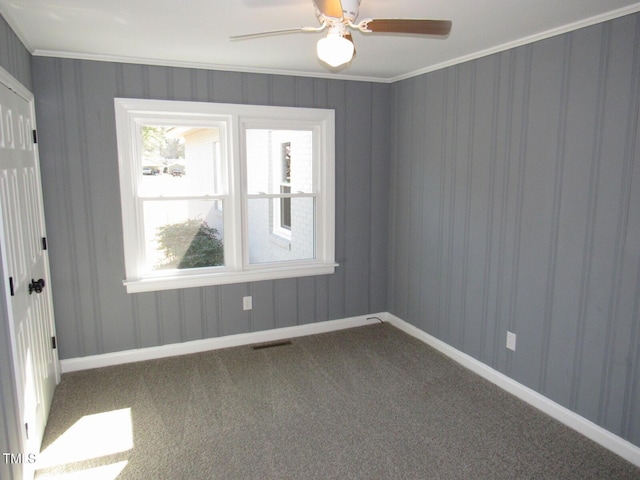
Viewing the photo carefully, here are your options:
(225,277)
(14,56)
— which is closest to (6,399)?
(14,56)

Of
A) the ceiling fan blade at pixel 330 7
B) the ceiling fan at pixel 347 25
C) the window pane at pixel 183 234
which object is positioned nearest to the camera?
the ceiling fan blade at pixel 330 7

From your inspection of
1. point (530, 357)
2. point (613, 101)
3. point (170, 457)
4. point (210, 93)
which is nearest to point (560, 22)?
point (613, 101)

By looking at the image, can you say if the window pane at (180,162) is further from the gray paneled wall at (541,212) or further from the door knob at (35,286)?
the gray paneled wall at (541,212)

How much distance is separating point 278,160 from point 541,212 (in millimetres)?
2208

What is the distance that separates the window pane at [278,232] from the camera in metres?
4.03

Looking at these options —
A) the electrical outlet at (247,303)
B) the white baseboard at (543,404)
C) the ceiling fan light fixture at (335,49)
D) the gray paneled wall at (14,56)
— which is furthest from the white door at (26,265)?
the white baseboard at (543,404)

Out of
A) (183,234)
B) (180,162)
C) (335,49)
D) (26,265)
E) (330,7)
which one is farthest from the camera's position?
(183,234)

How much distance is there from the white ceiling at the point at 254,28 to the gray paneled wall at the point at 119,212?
0.19 meters

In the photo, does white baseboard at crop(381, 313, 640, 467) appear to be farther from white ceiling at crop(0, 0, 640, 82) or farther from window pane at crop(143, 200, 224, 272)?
white ceiling at crop(0, 0, 640, 82)

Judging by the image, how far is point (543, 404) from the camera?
9.57ft

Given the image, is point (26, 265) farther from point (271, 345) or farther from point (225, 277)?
point (271, 345)

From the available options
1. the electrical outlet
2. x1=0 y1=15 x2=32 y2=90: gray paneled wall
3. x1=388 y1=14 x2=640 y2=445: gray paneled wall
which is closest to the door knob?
x1=0 y1=15 x2=32 y2=90: gray paneled wall

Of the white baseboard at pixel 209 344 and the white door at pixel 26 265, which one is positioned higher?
the white door at pixel 26 265

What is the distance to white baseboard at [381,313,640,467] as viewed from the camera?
8.07ft
